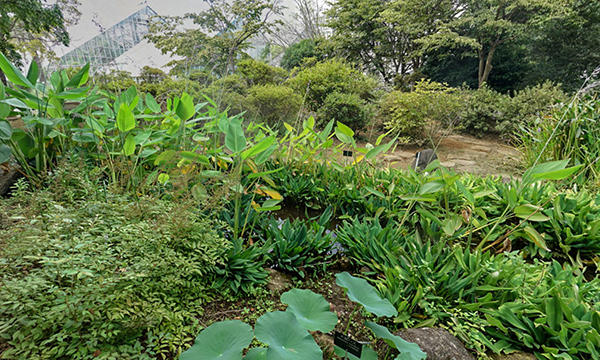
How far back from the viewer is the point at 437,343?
0.91m

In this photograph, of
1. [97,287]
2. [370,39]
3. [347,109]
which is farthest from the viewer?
[370,39]

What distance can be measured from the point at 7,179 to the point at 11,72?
23.6 inches

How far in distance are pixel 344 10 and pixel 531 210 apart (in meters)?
10.6

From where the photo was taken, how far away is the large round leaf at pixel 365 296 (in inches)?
32.0

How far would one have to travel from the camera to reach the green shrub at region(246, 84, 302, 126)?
213 inches

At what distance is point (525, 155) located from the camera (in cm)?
332

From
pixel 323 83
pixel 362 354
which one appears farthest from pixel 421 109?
pixel 362 354

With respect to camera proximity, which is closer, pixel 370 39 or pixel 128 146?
pixel 128 146

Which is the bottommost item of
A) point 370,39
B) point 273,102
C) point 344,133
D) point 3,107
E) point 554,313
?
point 554,313

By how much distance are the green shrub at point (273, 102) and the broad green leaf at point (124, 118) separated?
4122 millimetres

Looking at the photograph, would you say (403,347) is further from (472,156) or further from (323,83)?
(323,83)

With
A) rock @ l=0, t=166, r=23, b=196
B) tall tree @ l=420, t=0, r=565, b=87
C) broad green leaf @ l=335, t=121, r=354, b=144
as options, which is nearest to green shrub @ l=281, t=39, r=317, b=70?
tall tree @ l=420, t=0, r=565, b=87

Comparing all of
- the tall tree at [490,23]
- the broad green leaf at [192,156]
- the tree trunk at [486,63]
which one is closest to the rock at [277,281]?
the broad green leaf at [192,156]

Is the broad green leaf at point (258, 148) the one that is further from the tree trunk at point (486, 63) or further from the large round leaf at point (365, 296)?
the tree trunk at point (486, 63)
